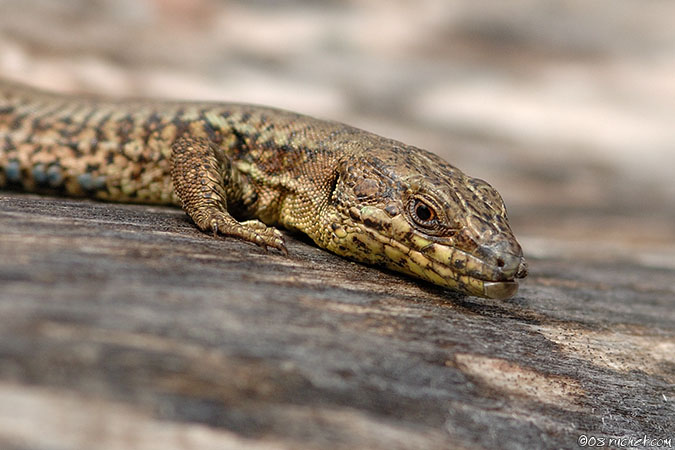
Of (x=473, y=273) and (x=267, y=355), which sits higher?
(x=473, y=273)

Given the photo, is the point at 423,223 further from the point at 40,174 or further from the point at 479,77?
the point at 479,77

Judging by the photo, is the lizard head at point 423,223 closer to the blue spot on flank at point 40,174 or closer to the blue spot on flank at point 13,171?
the blue spot on flank at point 40,174

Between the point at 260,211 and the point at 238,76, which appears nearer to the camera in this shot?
the point at 260,211

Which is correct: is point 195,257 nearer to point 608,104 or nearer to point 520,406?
point 520,406

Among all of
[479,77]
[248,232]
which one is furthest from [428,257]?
[479,77]

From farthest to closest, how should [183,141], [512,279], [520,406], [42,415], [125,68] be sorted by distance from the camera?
[125,68] → [183,141] → [512,279] → [520,406] → [42,415]

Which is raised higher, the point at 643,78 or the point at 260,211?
the point at 643,78

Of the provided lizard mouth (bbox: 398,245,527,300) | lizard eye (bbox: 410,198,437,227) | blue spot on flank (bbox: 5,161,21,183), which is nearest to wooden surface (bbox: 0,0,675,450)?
lizard mouth (bbox: 398,245,527,300)

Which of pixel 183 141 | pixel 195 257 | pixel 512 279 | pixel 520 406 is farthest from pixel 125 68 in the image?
pixel 520 406
